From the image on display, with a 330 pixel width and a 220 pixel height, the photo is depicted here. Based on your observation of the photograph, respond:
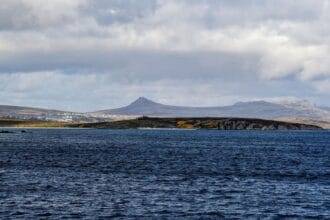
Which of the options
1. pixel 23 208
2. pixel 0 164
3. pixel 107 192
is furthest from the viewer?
pixel 0 164

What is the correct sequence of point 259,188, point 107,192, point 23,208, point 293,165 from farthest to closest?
point 293,165 → point 259,188 → point 107,192 → point 23,208

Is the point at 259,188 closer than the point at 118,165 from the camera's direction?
Yes

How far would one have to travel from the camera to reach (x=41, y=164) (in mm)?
114000

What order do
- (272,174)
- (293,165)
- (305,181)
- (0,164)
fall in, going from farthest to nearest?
(293,165) < (0,164) < (272,174) < (305,181)

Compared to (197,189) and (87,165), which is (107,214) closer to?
(197,189)

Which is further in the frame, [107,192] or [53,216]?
[107,192]

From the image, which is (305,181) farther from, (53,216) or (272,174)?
(53,216)

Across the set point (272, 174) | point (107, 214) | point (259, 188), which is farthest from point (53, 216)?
point (272, 174)

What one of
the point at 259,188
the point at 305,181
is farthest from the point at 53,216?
the point at 305,181

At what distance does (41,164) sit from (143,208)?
5666 centimetres

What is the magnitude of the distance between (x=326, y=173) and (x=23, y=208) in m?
57.0

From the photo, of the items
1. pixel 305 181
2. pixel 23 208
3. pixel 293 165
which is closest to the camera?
pixel 23 208

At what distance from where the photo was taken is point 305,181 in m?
88.1

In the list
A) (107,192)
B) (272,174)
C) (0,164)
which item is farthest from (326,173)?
(0,164)
